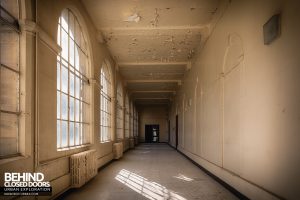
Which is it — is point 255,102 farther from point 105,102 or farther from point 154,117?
point 154,117

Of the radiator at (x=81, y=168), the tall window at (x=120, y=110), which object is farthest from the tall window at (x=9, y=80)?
the tall window at (x=120, y=110)

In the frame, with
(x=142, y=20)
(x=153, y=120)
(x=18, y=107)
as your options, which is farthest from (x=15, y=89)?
(x=153, y=120)

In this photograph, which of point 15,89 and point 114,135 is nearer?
point 15,89

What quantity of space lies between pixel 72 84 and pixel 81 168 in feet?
6.50

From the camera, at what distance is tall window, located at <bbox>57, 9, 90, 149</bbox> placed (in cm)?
561

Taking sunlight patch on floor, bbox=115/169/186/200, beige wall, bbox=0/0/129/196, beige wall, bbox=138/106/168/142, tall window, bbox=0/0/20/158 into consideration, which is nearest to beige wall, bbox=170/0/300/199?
sunlight patch on floor, bbox=115/169/186/200

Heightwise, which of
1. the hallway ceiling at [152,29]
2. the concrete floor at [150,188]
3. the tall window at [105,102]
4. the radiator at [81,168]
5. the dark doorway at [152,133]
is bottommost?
the dark doorway at [152,133]

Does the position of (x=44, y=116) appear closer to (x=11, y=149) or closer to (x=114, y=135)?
(x=11, y=149)

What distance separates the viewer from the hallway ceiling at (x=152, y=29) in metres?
6.96

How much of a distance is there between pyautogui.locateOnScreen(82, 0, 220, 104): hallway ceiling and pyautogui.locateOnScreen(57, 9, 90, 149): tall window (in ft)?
3.34

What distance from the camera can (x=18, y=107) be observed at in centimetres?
376

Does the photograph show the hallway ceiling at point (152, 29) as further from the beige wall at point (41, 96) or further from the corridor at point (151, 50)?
the beige wall at point (41, 96)

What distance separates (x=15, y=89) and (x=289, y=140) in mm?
3730

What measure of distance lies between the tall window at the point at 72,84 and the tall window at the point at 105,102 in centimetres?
259
